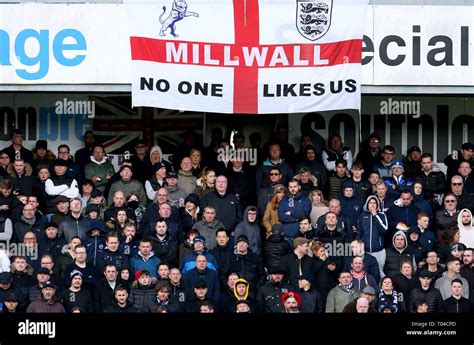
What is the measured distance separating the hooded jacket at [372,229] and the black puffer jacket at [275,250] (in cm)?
102

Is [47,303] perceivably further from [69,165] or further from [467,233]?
[467,233]

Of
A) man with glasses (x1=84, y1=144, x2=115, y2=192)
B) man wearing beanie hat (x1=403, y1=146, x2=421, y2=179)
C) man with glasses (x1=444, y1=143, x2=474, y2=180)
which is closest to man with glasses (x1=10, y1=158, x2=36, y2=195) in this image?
man with glasses (x1=84, y1=144, x2=115, y2=192)

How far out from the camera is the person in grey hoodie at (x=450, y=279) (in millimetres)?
23984

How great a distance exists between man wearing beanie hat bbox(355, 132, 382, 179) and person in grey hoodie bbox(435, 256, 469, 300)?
257 cm

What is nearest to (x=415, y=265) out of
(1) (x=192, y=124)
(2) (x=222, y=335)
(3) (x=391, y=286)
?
(3) (x=391, y=286)

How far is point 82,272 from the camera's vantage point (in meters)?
23.6

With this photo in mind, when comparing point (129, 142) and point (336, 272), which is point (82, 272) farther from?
point (129, 142)

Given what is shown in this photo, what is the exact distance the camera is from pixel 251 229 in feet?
80.6

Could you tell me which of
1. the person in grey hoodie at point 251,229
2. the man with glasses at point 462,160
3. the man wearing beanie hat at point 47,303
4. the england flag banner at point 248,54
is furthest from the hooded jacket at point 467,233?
the man wearing beanie hat at point 47,303

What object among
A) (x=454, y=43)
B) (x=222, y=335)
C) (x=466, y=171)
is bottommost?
(x=222, y=335)

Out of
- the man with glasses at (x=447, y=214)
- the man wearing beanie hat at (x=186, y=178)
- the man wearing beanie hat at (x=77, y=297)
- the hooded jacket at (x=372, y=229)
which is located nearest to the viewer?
the man wearing beanie hat at (x=77, y=297)

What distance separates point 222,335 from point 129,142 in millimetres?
5888

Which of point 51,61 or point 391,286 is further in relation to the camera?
point 51,61

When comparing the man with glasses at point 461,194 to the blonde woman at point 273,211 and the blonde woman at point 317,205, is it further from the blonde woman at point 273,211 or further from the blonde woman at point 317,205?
the blonde woman at point 273,211
